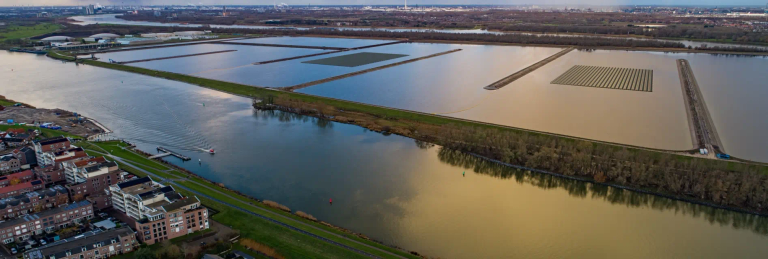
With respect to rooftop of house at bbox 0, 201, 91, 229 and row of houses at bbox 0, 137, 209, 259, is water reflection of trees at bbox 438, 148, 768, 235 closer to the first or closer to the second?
row of houses at bbox 0, 137, 209, 259

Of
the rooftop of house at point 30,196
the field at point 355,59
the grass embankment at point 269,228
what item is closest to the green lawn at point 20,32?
the field at point 355,59

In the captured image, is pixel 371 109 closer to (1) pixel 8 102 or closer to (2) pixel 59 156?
(2) pixel 59 156

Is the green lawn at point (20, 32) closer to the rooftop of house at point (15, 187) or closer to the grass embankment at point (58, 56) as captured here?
the grass embankment at point (58, 56)

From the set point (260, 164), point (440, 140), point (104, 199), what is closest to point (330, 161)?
point (260, 164)

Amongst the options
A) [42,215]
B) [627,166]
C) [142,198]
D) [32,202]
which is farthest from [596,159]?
[32,202]

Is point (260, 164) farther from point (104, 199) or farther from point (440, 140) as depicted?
point (440, 140)
